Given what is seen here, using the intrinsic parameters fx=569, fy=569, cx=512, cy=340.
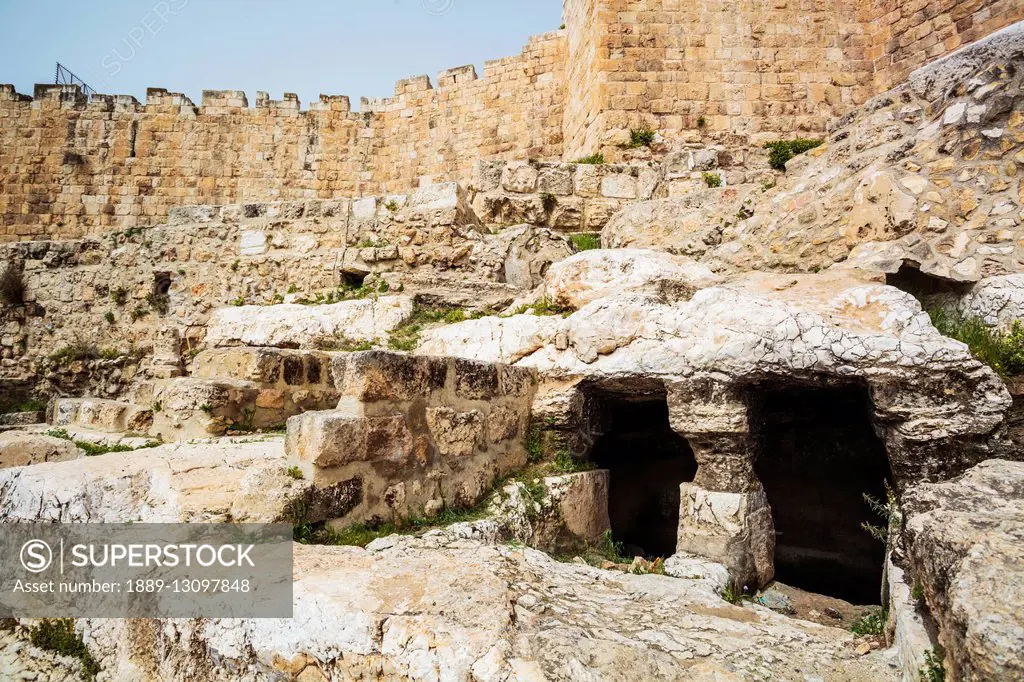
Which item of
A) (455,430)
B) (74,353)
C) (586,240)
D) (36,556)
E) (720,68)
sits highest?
(720,68)

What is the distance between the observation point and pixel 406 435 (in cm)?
298

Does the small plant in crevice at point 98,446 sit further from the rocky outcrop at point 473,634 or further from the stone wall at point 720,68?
the stone wall at point 720,68

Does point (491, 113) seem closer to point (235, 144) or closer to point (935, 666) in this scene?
point (235, 144)

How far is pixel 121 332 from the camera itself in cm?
760

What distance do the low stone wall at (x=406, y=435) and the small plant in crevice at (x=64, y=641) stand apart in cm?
102

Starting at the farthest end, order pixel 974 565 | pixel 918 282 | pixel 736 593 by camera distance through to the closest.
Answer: pixel 918 282 < pixel 736 593 < pixel 974 565

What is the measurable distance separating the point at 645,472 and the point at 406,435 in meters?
3.56

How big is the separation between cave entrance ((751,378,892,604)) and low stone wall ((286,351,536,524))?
122 inches

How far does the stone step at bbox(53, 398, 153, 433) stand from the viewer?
14.7 ft

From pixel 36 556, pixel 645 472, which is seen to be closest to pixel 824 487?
pixel 645 472

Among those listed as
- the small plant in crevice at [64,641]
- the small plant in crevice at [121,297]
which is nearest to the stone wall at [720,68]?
the small plant in crevice at [121,297]

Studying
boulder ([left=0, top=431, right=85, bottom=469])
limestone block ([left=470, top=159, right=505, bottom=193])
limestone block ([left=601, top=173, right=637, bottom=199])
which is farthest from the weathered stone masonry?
boulder ([left=0, top=431, right=85, bottom=469])

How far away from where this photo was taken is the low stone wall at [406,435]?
270 centimetres

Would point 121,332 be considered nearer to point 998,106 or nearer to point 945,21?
point 998,106
